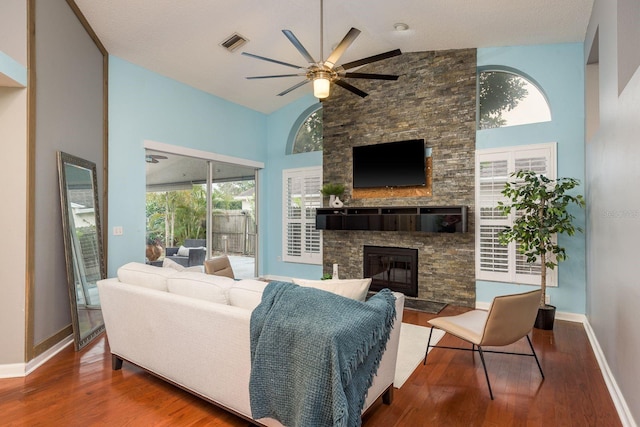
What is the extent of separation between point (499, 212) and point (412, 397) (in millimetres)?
3046

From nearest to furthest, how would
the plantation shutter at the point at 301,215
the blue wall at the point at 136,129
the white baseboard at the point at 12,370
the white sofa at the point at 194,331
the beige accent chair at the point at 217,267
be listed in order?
the white sofa at the point at 194,331 < the white baseboard at the point at 12,370 < the beige accent chair at the point at 217,267 < the blue wall at the point at 136,129 < the plantation shutter at the point at 301,215

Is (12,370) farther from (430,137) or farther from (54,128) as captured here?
(430,137)

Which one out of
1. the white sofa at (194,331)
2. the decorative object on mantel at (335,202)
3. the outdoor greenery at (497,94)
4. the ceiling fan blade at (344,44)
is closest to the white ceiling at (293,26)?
the outdoor greenery at (497,94)

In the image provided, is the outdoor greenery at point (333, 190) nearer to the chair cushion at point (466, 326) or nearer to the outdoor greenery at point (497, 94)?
the outdoor greenery at point (497, 94)

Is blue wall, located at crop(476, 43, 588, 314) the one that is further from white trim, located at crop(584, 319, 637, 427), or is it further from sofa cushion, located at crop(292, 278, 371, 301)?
sofa cushion, located at crop(292, 278, 371, 301)

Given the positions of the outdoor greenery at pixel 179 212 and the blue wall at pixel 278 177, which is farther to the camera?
the blue wall at pixel 278 177

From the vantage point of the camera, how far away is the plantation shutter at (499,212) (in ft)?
14.3

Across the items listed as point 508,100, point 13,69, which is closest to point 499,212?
point 508,100

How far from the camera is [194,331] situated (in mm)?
2166

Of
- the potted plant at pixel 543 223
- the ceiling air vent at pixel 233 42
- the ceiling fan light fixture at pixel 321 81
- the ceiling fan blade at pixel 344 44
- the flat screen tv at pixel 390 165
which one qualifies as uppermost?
the ceiling air vent at pixel 233 42

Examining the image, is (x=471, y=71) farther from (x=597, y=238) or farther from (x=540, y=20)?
(x=597, y=238)

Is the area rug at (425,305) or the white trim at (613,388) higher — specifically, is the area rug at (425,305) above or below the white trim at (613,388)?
below

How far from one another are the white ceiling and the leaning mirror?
1583 millimetres

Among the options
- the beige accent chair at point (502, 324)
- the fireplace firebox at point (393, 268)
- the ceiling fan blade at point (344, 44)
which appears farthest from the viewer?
the fireplace firebox at point (393, 268)
